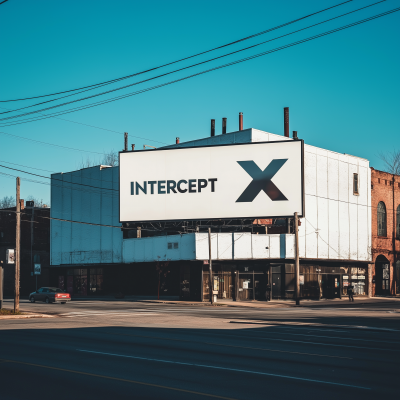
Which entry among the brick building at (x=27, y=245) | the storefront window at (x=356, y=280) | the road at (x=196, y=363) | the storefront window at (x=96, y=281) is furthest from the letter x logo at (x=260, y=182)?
the brick building at (x=27, y=245)

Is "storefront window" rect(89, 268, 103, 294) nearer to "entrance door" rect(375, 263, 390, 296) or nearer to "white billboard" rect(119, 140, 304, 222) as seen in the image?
"white billboard" rect(119, 140, 304, 222)

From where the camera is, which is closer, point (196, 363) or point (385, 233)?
point (196, 363)

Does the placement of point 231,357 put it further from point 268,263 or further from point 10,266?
point 10,266

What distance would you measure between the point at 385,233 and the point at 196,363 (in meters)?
53.0

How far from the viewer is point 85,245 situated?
207ft

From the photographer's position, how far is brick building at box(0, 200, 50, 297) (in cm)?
6981

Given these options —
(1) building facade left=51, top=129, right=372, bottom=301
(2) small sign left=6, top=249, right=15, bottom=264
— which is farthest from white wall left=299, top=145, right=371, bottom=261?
(2) small sign left=6, top=249, right=15, bottom=264

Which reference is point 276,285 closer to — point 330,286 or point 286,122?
point 330,286

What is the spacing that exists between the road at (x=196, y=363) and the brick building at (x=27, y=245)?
49.2 m

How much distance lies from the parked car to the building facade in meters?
8.33

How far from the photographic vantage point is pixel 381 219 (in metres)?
61.2

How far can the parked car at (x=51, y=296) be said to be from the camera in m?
46.3

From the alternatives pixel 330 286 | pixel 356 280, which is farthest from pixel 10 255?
pixel 356 280

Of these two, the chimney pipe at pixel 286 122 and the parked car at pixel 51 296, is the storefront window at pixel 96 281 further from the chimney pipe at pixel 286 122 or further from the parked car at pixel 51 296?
the chimney pipe at pixel 286 122
